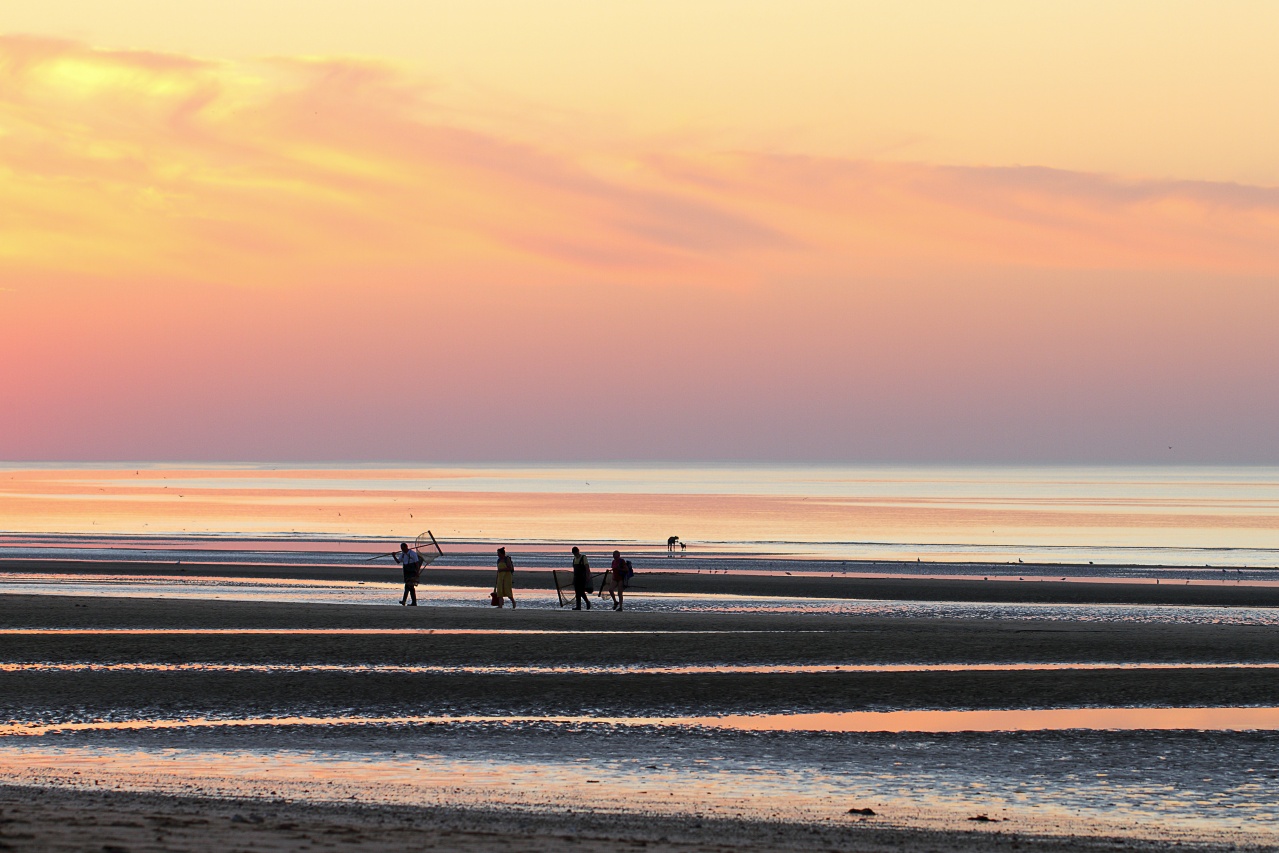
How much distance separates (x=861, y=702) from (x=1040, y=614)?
1877 cm

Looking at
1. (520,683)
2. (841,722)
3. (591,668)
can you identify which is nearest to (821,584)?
(591,668)

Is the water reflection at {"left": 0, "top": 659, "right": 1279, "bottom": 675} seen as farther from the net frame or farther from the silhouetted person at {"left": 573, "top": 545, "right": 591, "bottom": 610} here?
the net frame

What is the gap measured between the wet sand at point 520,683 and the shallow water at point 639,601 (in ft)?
9.02

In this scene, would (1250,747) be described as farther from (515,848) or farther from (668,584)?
(668,584)

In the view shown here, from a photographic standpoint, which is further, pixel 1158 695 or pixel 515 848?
pixel 1158 695

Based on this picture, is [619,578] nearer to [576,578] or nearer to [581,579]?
[581,579]

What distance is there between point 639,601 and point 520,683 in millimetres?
19540

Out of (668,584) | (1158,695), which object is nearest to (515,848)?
(1158,695)

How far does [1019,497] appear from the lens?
578ft

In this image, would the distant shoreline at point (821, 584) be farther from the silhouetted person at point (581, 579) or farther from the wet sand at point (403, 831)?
the wet sand at point (403, 831)

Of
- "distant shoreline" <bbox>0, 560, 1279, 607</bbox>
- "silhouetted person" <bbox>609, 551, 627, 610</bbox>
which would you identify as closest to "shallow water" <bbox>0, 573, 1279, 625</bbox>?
"silhouetted person" <bbox>609, 551, 627, 610</bbox>

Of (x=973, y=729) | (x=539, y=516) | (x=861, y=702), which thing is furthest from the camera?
(x=539, y=516)

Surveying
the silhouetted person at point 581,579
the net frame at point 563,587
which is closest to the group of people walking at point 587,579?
the silhouetted person at point 581,579

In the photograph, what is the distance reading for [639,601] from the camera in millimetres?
42062
